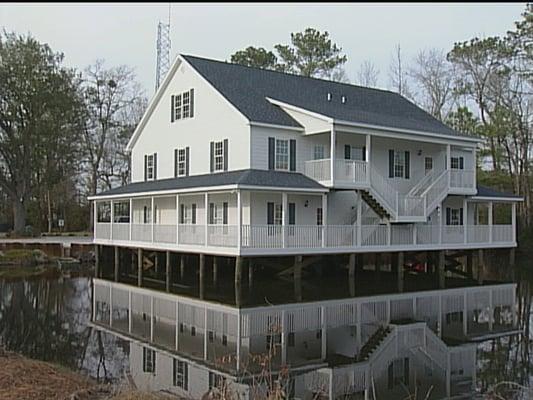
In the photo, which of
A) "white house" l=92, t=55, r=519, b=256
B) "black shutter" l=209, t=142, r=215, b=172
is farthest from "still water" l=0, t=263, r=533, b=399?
"black shutter" l=209, t=142, r=215, b=172

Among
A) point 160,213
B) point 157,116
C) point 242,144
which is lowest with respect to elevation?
point 160,213

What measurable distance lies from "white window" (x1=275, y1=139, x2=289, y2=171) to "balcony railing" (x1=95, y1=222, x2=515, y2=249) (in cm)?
386

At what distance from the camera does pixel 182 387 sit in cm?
1169

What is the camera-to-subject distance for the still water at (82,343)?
42.5ft

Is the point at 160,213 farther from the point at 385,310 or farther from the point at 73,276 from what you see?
the point at 385,310

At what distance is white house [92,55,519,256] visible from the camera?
27.9 m

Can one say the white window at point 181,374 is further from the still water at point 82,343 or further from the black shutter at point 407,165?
the black shutter at point 407,165

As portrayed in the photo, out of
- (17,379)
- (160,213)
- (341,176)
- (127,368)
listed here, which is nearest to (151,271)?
(160,213)

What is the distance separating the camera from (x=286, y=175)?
2888cm

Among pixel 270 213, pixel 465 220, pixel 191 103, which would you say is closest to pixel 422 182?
pixel 465 220

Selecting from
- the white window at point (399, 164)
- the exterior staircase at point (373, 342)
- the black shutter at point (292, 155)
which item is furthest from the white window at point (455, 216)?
the exterior staircase at point (373, 342)

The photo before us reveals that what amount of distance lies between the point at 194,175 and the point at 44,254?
429 inches

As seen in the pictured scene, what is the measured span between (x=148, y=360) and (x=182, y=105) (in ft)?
73.4

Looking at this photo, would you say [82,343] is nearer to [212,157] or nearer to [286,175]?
[286,175]
